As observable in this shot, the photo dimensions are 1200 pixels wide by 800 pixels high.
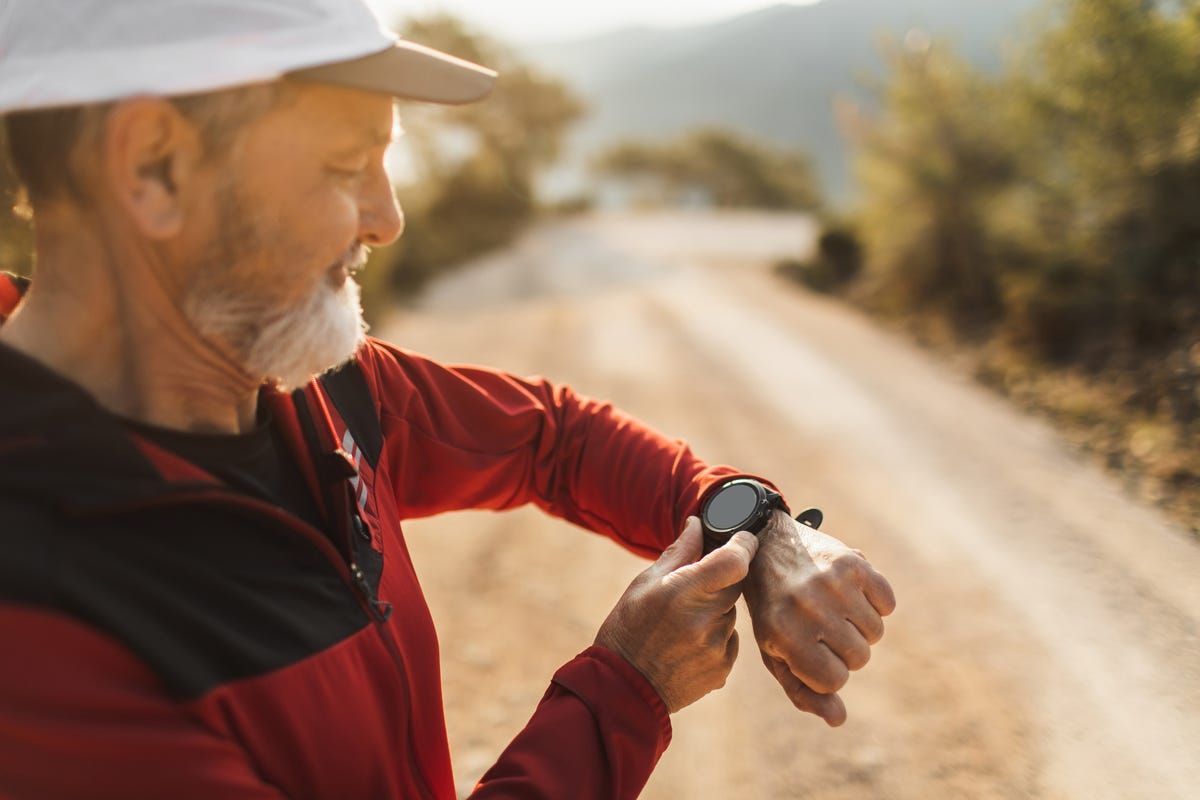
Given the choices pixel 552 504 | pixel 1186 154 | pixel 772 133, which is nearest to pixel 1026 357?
pixel 1186 154

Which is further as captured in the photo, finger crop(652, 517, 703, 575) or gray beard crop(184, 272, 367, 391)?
finger crop(652, 517, 703, 575)

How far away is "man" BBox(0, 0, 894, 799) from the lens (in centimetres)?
92

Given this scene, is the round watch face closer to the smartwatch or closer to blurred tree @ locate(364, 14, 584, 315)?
the smartwatch

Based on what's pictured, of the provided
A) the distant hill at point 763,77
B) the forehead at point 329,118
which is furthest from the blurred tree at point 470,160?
the distant hill at point 763,77

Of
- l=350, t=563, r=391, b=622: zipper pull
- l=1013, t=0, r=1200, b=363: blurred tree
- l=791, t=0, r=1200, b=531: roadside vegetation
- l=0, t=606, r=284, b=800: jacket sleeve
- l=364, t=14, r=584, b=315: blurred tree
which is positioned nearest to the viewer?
l=0, t=606, r=284, b=800: jacket sleeve

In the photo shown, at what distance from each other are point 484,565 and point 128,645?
373cm

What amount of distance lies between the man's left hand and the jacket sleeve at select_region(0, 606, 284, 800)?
87cm

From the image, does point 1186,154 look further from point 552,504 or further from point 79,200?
point 79,200

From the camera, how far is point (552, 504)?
1.94 metres

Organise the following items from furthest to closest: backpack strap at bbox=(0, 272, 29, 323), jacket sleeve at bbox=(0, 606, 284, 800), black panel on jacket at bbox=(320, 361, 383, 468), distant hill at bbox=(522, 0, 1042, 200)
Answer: distant hill at bbox=(522, 0, 1042, 200) → black panel on jacket at bbox=(320, 361, 383, 468) → backpack strap at bbox=(0, 272, 29, 323) → jacket sleeve at bbox=(0, 606, 284, 800)

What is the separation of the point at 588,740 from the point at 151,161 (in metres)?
0.94

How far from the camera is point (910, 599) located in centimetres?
393

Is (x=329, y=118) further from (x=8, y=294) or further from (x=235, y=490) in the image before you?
(x=8, y=294)

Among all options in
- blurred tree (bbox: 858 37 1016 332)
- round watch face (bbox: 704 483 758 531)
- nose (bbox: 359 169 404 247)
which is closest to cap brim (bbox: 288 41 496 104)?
nose (bbox: 359 169 404 247)
